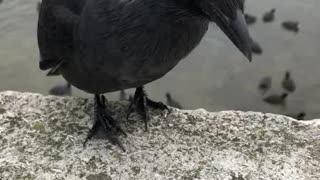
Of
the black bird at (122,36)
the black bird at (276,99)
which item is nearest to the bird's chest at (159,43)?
the black bird at (122,36)

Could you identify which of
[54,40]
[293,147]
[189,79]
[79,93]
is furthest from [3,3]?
[293,147]

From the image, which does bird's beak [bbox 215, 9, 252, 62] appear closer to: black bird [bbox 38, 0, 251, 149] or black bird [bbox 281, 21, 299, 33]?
black bird [bbox 38, 0, 251, 149]

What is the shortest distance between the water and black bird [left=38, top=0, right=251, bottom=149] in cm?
465

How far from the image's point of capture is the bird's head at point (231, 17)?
251 cm

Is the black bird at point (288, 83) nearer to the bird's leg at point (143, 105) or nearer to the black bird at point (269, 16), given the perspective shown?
the black bird at point (269, 16)

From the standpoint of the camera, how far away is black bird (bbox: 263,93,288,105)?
28.1ft

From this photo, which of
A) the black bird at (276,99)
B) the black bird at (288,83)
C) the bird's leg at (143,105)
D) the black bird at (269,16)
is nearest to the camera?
the bird's leg at (143,105)

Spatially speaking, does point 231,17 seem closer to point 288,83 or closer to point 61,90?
point 61,90

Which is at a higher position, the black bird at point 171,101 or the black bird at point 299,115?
the black bird at point 171,101

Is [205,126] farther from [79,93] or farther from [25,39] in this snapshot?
[25,39]

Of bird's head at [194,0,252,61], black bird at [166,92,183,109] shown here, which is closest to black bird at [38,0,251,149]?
bird's head at [194,0,252,61]

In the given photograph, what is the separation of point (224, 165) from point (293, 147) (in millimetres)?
467

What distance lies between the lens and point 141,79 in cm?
323

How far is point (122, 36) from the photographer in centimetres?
293
